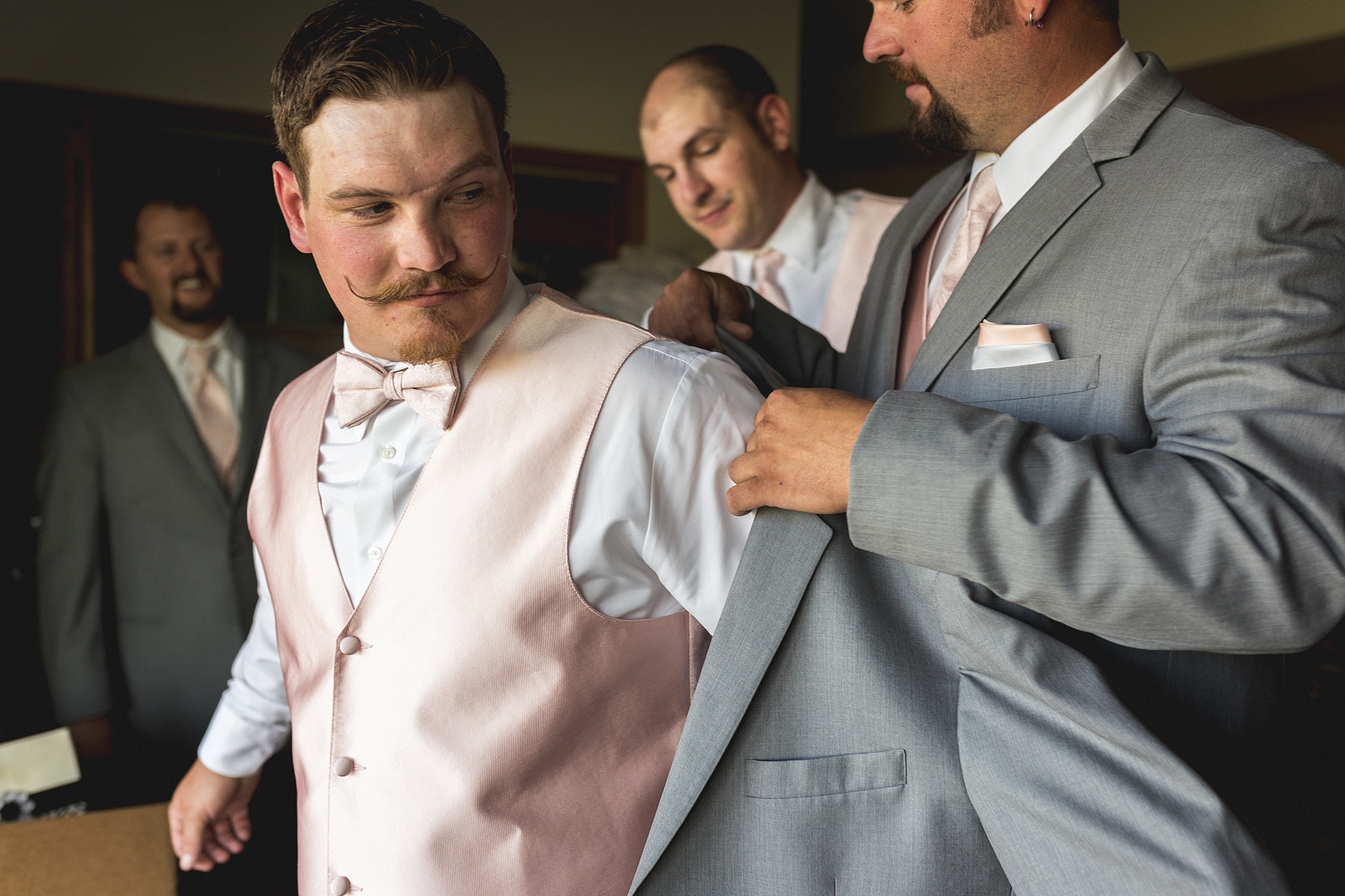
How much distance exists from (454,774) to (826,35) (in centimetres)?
531

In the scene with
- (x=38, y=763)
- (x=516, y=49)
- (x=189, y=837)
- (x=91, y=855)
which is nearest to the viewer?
(x=189, y=837)

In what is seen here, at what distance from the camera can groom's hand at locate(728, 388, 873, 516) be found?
1070 millimetres

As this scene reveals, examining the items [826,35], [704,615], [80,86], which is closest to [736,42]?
[826,35]

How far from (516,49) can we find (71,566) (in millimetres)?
2124

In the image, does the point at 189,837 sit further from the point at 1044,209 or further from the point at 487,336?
the point at 1044,209

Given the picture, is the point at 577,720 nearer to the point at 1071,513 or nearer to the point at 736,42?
the point at 1071,513

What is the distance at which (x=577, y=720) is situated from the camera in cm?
119

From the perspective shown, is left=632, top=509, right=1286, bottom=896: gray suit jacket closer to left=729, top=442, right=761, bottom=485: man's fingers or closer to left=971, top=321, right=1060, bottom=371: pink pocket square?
left=729, top=442, right=761, bottom=485: man's fingers

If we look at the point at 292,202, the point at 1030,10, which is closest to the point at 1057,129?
the point at 1030,10

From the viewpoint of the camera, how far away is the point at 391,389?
1.21m

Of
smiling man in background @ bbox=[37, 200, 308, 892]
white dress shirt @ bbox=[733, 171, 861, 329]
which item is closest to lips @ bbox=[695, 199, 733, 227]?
white dress shirt @ bbox=[733, 171, 861, 329]

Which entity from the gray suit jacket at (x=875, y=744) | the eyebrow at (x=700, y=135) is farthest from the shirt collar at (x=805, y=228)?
the gray suit jacket at (x=875, y=744)

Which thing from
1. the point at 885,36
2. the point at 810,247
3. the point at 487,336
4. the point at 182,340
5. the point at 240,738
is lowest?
the point at 240,738

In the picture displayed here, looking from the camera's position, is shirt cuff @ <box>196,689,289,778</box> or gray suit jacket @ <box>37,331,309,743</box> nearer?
shirt cuff @ <box>196,689,289,778</box>
